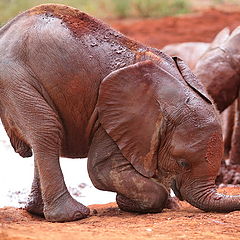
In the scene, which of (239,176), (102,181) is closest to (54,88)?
(102,181)

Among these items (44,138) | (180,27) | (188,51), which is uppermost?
(44,138)

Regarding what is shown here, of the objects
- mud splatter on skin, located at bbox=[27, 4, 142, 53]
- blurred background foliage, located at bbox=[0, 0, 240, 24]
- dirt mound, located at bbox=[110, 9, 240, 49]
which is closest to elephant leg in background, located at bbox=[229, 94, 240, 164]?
mud splatter on skin, located at bbox=[27, 4, 142, 53]

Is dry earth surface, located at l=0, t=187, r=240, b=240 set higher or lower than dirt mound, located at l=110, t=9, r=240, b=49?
higher

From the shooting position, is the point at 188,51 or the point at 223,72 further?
the point at 188,51

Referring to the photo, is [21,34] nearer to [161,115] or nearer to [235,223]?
[161,115]

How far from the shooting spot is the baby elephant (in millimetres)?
6465

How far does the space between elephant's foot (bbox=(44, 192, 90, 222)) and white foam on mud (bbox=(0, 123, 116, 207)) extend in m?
1.99

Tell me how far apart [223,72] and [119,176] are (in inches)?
176

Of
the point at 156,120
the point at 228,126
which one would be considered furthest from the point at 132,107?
the point at 228,126

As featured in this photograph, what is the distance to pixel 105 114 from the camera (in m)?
6.54

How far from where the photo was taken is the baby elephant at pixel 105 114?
6465 mm

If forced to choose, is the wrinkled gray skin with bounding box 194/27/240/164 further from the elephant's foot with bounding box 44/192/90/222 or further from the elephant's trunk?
the elephant's foot with bounding box 44/192/90/222

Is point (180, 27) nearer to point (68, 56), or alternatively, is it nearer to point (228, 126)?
point (228, 126)

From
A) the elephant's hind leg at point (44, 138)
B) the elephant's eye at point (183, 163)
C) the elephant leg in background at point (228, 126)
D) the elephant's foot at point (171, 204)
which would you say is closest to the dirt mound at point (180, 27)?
the elephant leg in background at point (228, 126)
